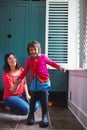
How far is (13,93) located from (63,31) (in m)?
1.60

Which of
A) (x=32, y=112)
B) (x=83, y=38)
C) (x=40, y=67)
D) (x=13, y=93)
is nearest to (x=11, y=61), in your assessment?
(x=13, y=93)

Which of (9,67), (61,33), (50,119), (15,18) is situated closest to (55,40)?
(61,33)

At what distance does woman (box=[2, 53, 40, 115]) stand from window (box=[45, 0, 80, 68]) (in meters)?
1.01

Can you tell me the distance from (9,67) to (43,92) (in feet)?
2.78

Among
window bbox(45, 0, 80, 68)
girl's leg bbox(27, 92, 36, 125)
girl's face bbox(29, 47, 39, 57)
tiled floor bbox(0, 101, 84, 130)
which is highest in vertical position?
window bbox(45, 0, 80, 68)

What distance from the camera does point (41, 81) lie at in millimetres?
2633

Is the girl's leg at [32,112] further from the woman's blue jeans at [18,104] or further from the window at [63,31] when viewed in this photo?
the window at [63,31]

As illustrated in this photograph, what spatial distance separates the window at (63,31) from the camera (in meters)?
4.12

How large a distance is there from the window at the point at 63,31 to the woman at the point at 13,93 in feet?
3.30

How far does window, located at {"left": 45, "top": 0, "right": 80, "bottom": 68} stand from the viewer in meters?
4.12

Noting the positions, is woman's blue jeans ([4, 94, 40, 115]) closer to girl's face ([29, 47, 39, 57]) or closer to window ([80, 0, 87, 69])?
girl's face ([29, 47, 39, 57])

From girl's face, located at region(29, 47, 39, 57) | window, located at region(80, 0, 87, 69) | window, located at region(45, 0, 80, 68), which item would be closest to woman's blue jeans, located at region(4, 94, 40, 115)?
girl's face, located at region(29, 47, 39, 57)

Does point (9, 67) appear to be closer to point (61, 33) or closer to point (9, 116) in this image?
point (9, 116)

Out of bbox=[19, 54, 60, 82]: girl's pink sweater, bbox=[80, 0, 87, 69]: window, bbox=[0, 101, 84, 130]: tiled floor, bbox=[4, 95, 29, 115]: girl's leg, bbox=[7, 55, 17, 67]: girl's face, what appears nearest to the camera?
bbox=[0, 101, 84, 130]: tiled floor
